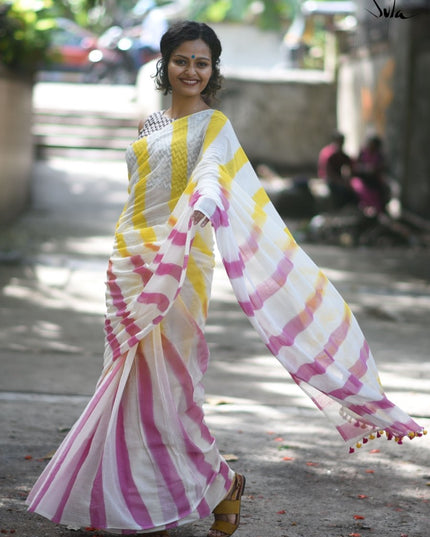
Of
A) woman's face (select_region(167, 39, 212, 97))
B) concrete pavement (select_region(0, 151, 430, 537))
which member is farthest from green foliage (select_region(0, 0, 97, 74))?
woman's face (select_region(167, 39, 212, 97))

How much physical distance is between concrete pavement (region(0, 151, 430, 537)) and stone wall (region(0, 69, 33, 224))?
138cm

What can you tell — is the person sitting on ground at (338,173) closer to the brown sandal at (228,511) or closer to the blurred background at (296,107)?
the blurred background at (296,107)

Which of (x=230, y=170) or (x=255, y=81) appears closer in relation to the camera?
(x=230, y=170)

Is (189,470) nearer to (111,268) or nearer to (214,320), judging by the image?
(111,268)

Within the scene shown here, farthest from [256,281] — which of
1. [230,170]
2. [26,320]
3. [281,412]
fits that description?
[26,320]

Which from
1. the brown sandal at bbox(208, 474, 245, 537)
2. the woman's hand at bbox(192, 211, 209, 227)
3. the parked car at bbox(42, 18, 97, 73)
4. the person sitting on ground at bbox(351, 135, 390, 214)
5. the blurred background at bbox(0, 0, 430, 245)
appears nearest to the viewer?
the woman's hand at bbox(192, 211, 209, 227)

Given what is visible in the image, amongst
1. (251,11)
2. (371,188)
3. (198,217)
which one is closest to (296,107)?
(371,188)

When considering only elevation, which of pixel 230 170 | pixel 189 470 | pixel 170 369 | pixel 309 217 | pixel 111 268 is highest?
pixel 230 170

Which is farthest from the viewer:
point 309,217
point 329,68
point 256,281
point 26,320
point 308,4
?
point 308,4

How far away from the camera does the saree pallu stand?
3516 millimetres

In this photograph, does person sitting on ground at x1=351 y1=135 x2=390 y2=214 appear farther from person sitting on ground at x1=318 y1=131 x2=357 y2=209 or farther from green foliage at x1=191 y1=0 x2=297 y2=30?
green foliage at x1=191 y1=0 x2=297 y2=30

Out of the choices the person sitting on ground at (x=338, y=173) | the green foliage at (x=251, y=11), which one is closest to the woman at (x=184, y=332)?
the person sitting on ground at (x=338, y=173)

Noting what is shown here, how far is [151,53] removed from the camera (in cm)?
2439

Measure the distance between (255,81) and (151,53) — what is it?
18.2 ft
